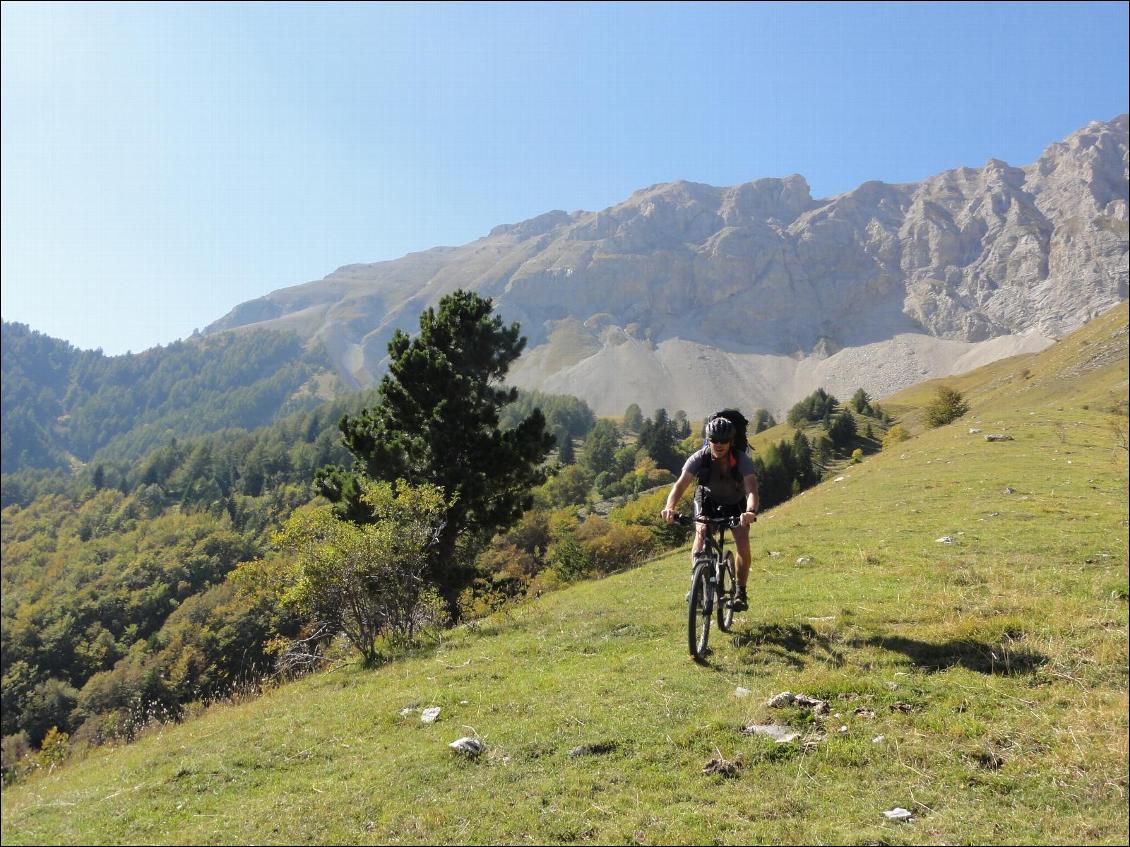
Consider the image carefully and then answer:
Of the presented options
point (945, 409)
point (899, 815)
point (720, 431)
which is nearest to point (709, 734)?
point (899, 815)

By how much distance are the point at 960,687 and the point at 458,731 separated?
233 inches

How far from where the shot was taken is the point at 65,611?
115000 millimetres

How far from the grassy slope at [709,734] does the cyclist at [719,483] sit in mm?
1713

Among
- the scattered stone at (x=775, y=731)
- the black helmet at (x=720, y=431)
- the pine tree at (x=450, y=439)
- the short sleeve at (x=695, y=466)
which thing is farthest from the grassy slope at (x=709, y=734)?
the pine tree at (x=450, y=439)

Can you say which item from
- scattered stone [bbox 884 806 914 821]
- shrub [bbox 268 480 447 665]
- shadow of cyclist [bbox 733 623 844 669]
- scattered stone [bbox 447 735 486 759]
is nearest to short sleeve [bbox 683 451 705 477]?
shadow of cyclist [bbox 733 623 844 669]

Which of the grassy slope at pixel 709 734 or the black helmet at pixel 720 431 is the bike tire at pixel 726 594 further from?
the black helmet at pixel 720 431

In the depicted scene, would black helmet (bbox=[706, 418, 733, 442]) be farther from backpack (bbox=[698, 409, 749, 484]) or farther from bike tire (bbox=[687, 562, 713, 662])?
bike tire (bbox=[687, 562, 713, 662])

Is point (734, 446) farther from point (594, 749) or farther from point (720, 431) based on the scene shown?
point (594, 749)

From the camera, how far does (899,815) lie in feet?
15.3

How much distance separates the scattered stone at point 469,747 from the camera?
6867mm

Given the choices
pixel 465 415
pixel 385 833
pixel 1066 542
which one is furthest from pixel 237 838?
pixel 465 415

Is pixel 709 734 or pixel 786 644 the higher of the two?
pixel 709 734

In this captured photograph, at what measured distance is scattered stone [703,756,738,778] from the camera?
5.66m

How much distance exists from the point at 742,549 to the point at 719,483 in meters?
1.05
